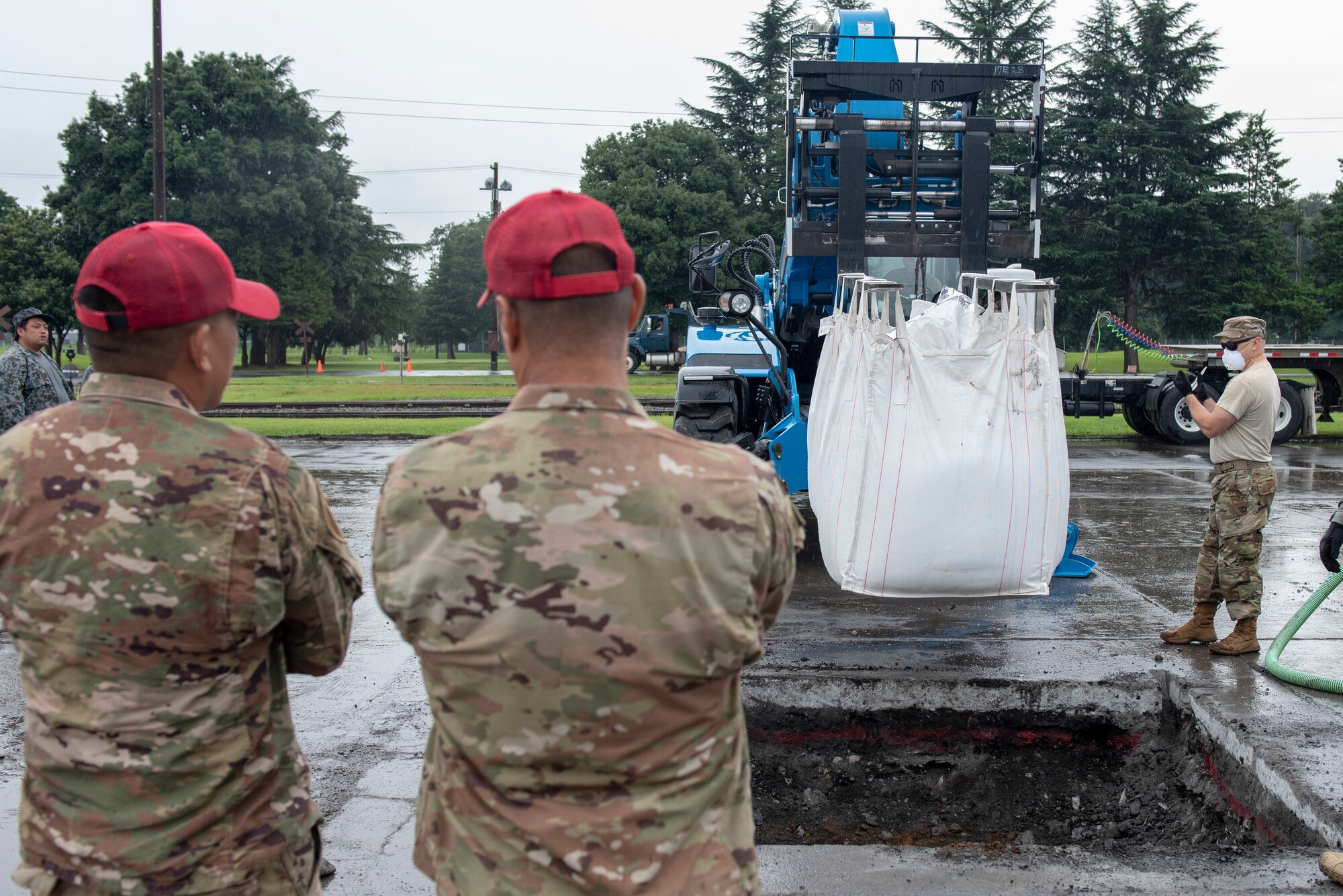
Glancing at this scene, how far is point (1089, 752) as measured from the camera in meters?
5.08

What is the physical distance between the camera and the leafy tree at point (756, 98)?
4900cm

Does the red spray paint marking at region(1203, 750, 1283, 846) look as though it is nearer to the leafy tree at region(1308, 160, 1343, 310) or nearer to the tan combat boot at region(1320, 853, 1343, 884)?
the tan combat boot at region(1320, 853, 1343, 884)

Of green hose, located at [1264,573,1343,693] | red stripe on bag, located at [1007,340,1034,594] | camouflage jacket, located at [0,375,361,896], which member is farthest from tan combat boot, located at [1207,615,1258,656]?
camouflage jacket, located at [0,375,361,896]

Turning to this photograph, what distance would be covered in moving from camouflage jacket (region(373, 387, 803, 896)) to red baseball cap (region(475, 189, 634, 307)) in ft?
0.56

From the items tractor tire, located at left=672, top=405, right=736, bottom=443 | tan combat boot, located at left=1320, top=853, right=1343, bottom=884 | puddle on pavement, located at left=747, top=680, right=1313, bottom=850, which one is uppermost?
tractor tire, located at left=672, top=405, right=736, bottom=443

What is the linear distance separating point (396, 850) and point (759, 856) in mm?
1241

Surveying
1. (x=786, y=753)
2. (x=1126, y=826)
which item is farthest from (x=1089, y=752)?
(x=786, y=753)

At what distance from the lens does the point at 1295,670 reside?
5453mm

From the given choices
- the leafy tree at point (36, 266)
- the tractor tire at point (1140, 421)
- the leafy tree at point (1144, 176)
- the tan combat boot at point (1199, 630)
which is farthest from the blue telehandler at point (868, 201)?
the leafy tree at point (36, 266)

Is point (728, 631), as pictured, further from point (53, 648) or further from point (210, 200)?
point (210, 200)

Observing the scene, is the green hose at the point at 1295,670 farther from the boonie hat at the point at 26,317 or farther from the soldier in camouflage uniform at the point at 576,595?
the boonie hat at the point at 26,317

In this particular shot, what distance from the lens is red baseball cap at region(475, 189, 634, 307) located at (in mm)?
1719

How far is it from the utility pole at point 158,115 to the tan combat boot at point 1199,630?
20.3 metres

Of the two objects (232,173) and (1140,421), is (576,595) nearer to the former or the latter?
(1140,421)
